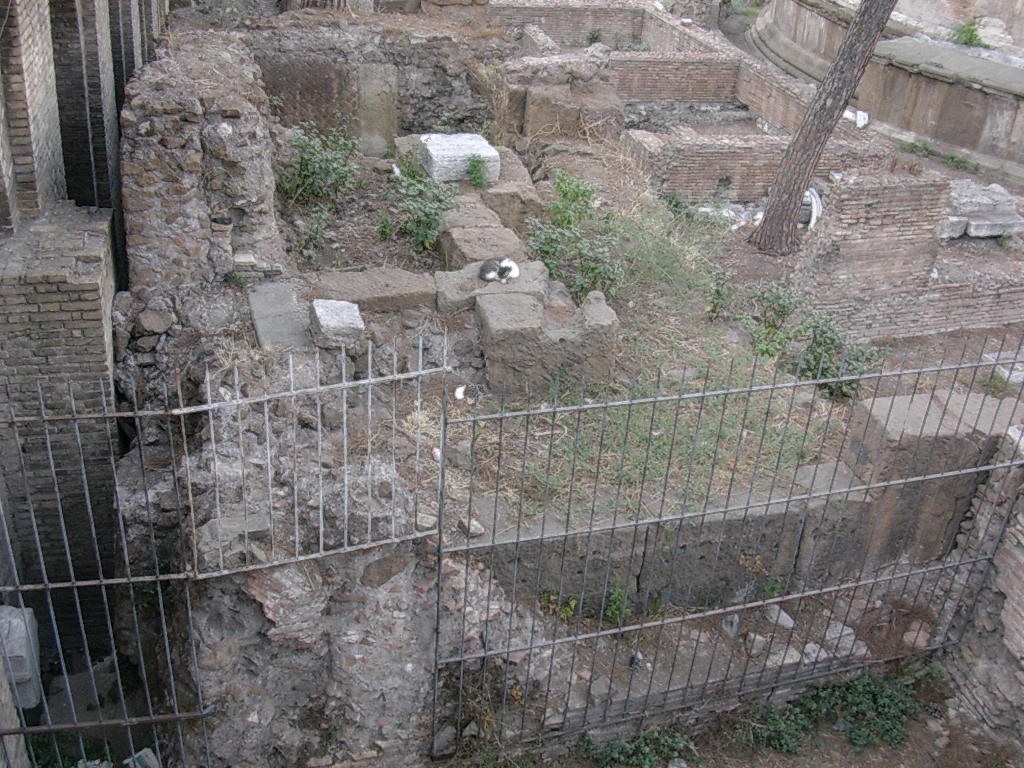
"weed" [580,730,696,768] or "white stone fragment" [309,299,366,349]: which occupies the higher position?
"white stone fragment" [309,299,366,349]

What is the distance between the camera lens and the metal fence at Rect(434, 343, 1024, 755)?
15.7ft

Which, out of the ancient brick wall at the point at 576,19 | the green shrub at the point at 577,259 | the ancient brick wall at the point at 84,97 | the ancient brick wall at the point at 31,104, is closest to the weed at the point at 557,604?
the green shrub at the point at 577,259

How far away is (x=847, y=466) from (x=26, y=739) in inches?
173

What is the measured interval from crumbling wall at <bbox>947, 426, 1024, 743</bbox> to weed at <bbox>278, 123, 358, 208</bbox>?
5.00 m

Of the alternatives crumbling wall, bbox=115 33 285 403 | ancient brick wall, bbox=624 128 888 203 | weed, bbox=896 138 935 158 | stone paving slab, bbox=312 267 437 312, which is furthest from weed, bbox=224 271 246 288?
weed, bbox=896 138 935 158

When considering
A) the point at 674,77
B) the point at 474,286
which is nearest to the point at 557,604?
the point at 474,286

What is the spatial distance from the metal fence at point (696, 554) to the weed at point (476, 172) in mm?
2711

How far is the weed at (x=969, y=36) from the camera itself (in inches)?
741

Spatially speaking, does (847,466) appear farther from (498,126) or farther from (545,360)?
(498,126)

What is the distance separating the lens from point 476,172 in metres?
7.98

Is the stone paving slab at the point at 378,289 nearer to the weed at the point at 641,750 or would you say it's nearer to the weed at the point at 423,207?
the weed at the point at 423,207

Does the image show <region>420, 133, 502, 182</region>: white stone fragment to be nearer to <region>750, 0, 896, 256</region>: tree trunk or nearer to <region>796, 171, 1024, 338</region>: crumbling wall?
<region>796, 171, 1024, 338</region>: crumbling wall

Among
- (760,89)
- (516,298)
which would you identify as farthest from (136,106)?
(760,89)

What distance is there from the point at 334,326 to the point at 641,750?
2.72 m
